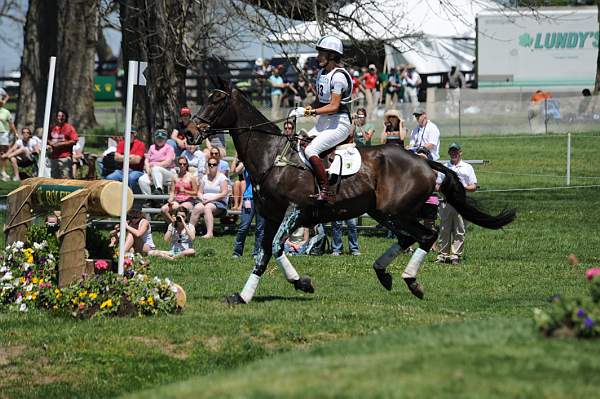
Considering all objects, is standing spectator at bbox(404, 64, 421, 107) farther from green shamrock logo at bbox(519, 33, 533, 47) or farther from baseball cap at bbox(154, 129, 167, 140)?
baseball cap at bbox(154, 129, 167, 140)

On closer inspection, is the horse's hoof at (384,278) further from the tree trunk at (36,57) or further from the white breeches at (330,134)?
the tree trunk at (36,57)

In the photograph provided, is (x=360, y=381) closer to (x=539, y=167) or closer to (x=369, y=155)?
(x=369, y=155)

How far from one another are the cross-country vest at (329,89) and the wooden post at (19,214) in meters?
3.85


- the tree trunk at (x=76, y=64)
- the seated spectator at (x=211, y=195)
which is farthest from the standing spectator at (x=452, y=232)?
the tree trunk at (x=76, y=64)

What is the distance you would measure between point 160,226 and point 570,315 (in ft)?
55.7

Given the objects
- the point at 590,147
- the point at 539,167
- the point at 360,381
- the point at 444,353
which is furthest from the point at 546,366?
the point at 590,147

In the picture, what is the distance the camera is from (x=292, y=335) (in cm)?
1181

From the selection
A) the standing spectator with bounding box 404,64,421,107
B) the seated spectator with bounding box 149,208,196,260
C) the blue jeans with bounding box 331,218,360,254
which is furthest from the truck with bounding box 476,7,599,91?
the seated spectator with bounding box 149,208,196,260

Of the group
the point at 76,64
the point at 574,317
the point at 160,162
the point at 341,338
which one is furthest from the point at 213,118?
the point at 76,64

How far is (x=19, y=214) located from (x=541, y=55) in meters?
32.1

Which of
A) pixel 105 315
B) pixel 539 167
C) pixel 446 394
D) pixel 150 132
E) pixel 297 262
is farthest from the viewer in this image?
pixel 539 167

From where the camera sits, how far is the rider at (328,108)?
44.9 feet

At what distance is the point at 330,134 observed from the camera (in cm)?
1400

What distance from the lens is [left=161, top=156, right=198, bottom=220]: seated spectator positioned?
21.3 m
